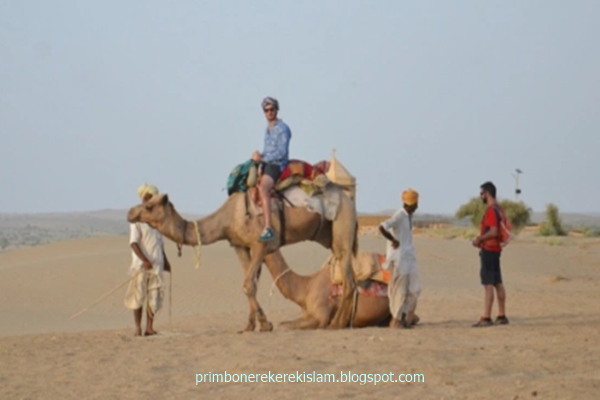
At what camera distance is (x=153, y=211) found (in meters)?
11.1

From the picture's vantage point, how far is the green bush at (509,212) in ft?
172

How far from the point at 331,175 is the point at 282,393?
20501mm

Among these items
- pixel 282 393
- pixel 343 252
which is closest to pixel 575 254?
pixel 343 252

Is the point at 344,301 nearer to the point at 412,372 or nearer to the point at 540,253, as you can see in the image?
the point at 412,372

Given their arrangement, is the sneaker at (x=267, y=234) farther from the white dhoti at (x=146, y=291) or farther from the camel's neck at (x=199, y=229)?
the white dhoti at (x=146, y=291)

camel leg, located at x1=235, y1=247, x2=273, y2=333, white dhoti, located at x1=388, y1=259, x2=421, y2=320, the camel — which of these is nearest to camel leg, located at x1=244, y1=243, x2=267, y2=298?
the camel

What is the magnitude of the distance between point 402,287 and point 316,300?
3.42 ft

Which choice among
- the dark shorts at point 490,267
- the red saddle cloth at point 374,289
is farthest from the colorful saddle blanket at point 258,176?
the dark shorts at point 490,267

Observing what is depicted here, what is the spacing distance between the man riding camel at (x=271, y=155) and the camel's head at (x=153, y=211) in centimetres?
111

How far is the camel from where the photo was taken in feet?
36.7

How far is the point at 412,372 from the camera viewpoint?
8312 millimetres

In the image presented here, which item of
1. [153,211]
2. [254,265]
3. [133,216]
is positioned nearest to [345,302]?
[254,265]

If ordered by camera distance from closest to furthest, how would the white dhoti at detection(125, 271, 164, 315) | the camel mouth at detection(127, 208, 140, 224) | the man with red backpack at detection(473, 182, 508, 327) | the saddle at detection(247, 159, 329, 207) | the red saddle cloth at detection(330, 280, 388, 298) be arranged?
the camel mouth at detection(127, 208, 140, 224)
the saddle at detection(247, 159, 329, 207)
the white dhoti at detection(125, 271, 164, 315)
the red saddle cloth at detection(330, 280, 388, 298)
the man with red backpack at detection(473, 182, 508, 327)

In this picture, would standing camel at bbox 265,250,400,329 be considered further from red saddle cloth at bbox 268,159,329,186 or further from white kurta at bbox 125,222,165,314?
white kurta at bbox 125,222,165,314
